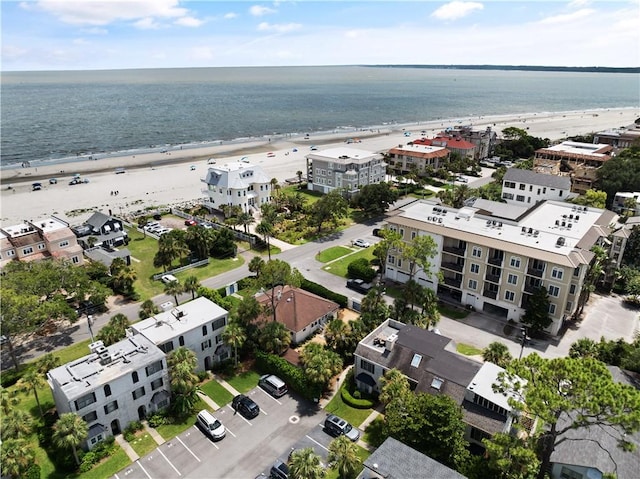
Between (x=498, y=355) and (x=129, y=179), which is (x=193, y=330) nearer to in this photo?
(x=498, y=355)

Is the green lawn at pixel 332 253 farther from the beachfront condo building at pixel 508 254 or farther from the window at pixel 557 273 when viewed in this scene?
the window at pixel 557 273

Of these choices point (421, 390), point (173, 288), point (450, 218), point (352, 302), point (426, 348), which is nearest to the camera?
point (421, 390)

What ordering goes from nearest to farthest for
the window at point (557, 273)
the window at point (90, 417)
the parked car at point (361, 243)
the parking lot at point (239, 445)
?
the parking lot at point (239, 445) → the window at point (90, 417) → the window at point (557, 273) → the parked car at point (361, 243)

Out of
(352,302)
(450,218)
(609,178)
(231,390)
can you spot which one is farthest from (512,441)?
(609,178)

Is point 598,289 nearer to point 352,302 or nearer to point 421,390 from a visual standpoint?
point 352,302

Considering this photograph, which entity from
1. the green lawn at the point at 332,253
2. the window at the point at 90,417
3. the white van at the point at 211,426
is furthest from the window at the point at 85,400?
the green lawn at the point at 332,253

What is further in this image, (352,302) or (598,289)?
(598,289)

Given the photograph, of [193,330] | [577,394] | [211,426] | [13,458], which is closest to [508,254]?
[577,394]
